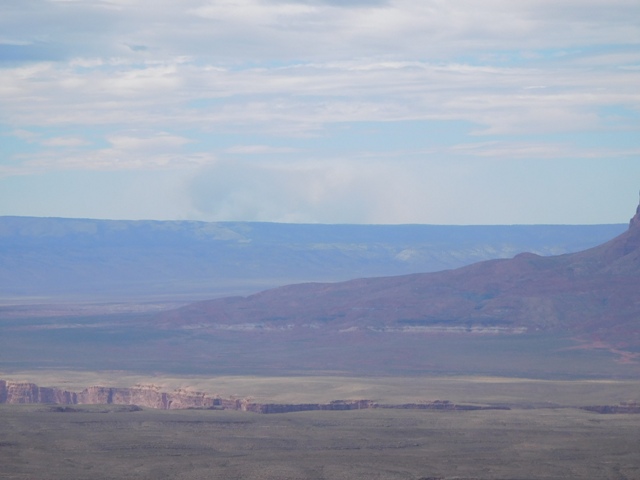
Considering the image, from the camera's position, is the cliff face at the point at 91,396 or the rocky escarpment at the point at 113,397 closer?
the rocky escarpment at the point at 113,397

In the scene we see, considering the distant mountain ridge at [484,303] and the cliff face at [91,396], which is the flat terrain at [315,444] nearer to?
the cliff face at [91,396]

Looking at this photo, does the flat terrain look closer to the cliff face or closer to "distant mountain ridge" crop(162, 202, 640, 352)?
the cliff face

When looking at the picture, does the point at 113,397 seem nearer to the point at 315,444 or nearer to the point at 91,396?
the point at 91,396

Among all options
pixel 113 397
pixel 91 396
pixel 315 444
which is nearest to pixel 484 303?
pixel 113 397

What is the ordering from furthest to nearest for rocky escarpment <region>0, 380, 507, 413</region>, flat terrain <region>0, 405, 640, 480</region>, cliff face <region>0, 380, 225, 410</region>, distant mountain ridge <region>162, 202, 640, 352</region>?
distant mountain ridge <region>162, 202, 640, 352</region>
cliff face <region>0, 380, 225, 410</region>
rocky escarpment <region>0, 380, 507, 413</region>
flat terrain <region>0, 405, 640, 480</region>

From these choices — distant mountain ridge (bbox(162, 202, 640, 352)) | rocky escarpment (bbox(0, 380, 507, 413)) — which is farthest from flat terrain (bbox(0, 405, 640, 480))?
distant mountain ridge (bbox(162, 202, 640, 352))

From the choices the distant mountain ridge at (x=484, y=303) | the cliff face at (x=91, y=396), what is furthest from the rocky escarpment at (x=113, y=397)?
the distant mountain ridge at (x=484, y=303)

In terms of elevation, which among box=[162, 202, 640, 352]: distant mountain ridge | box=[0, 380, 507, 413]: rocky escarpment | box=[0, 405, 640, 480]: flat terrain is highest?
box=[162, 202, 640, 352]: distant mountain ridge
